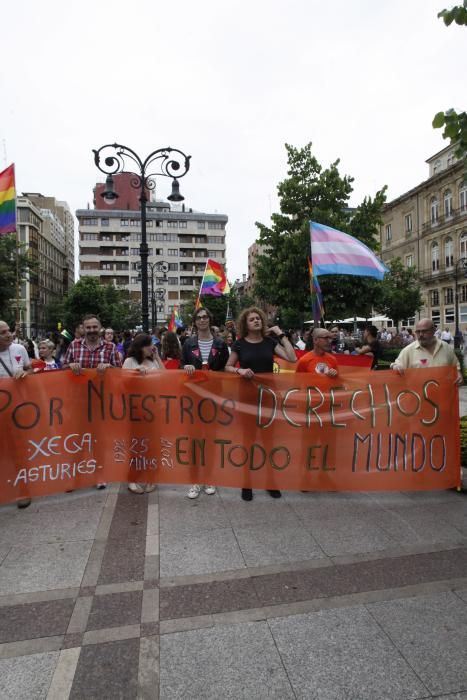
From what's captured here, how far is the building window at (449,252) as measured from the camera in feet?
164

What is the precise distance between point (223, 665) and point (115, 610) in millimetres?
835

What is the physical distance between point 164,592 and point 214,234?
9936 cm

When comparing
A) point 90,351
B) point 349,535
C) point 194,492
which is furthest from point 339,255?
point 349,535

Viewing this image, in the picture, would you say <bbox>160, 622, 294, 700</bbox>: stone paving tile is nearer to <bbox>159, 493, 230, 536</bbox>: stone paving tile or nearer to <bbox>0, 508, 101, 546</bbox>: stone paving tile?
<bbox>159, 493, 230, 536</bbox>: stone paving tile

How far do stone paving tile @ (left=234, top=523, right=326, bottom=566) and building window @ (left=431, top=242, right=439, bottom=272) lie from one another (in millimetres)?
53371

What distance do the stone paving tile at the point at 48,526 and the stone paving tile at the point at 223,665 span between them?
163 cm

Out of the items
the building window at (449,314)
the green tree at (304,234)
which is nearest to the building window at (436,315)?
the building window at (449,314)

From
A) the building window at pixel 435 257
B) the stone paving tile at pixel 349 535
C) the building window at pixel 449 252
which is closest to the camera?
the stone paving tile at pixel 349 535

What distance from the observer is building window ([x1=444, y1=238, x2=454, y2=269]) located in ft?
164

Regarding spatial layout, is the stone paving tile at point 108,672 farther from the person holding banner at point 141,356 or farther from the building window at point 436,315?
the building window at point 436,315

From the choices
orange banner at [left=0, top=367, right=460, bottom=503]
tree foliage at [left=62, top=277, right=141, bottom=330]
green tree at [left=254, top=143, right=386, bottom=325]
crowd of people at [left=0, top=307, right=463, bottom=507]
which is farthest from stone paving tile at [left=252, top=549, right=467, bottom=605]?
tree foliage at [left=62, top=277, right=141, bottom=330]

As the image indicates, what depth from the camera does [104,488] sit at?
5184mm

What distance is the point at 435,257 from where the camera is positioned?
5269 centimetres

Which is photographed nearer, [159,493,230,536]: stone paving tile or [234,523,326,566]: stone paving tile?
[234,523,326,566]: stone paving tile
